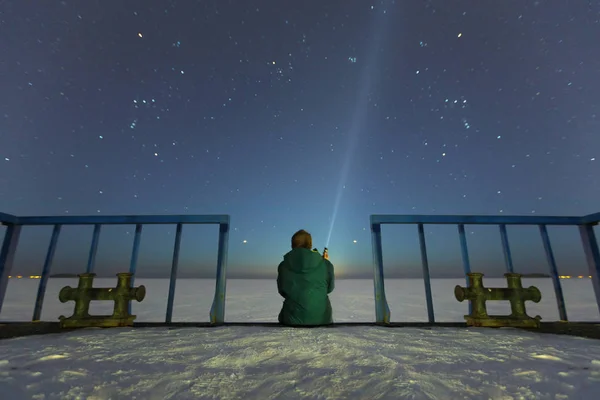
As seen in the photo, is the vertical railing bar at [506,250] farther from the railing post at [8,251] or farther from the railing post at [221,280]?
the railing post at [8,251]

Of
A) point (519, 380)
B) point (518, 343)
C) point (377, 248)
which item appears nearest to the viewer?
point (519, 380)

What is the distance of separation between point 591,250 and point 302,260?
3319 millimetres

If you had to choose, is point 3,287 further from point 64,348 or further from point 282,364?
point 282,364

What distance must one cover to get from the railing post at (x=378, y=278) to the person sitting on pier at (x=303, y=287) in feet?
1.95

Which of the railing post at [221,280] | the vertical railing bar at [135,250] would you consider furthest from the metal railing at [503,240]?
the vertical railing bar at [135,250]

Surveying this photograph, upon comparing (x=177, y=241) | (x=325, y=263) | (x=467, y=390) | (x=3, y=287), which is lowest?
(x=467, y=390)

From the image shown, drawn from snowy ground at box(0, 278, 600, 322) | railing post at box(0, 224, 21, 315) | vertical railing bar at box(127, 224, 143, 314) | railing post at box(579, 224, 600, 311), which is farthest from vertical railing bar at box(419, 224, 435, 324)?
snowy ground at box(0, 278, 600, 322)

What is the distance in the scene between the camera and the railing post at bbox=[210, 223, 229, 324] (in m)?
3.05

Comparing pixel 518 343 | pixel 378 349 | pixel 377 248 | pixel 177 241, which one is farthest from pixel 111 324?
pixel 518 343

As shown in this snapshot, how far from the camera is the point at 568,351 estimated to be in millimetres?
2020

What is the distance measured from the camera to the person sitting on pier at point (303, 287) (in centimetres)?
285

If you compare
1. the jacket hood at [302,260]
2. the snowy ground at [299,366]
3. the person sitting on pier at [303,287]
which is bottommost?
the snowy ground at [299,366]

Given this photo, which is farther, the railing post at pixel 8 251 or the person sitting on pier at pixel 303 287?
the railing post at pixel 8 251

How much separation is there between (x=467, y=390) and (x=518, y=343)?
126 cm
